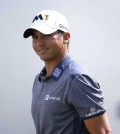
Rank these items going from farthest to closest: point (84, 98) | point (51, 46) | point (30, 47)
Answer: point (30, 47) → point (51, 46) → point (84, 98)

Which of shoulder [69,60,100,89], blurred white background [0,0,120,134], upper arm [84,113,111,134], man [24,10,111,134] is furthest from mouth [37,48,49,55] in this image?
blurred white background [0,0,120,134]

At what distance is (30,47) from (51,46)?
623 mm

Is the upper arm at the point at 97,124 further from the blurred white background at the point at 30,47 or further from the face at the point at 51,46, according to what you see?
the blurred white background at the point at 30,47

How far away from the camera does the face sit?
1238mm

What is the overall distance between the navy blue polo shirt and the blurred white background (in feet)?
1.93

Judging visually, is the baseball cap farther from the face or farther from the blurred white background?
the blurred white background

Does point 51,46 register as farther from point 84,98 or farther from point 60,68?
point 84,98

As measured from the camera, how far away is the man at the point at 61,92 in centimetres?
113

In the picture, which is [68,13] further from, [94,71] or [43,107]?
[43,107]

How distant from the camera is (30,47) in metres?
1.83

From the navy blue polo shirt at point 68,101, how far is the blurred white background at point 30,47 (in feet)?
1.93

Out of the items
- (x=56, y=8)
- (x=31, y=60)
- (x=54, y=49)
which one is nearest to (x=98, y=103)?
(x=54, y=49)

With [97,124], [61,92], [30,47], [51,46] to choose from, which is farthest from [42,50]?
[30,47]

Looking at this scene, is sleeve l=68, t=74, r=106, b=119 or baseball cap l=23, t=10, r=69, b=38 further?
baseball cap l=23, t=10, r=69, b=38
